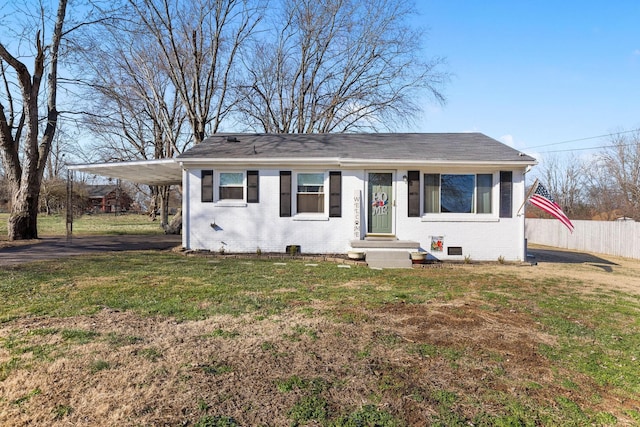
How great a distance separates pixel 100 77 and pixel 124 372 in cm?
2018

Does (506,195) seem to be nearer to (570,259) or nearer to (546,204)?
(546,204)

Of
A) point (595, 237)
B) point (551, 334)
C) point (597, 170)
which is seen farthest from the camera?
point (597, 170)

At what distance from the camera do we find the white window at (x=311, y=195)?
35.5 ft

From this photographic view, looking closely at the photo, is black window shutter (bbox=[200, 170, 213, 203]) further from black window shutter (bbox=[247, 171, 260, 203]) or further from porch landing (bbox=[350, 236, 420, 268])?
porch landing (bbox=[350, 236, 420, 268])

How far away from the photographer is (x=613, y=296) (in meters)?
6.49

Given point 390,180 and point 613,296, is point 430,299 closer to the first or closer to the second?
point 613,296

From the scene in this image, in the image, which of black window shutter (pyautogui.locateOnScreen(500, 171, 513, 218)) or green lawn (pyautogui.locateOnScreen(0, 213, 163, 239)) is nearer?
black window shutter (pyautogui.locateOnScreen(500, 171, 513, 218))

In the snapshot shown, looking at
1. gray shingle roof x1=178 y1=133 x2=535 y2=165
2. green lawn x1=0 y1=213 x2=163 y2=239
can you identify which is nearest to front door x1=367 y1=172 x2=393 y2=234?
gray shingle roof x1=178 y1=133 x2=535 y2=165

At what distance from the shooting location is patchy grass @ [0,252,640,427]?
8.27ft

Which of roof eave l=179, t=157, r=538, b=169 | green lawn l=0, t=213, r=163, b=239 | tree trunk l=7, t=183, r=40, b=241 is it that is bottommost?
green lawn l=0, t=213, r=163, b=239

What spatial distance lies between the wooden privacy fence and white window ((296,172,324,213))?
14.0 m

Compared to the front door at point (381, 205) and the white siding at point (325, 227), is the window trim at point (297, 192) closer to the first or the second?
the white siding at point (325, 227)

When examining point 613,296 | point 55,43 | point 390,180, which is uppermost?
point 55,43

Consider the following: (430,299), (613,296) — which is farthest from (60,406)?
(613,296)
